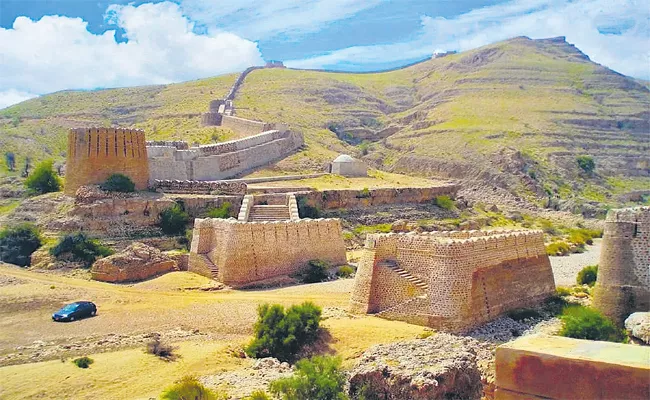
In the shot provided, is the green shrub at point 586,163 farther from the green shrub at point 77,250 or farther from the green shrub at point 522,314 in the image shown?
the green shrub at point 77,250

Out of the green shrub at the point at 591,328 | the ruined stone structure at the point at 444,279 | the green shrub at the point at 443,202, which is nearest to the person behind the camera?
the green shrub at the point at 591,328

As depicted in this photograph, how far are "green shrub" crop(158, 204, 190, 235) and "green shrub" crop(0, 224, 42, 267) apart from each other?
531 centimetres

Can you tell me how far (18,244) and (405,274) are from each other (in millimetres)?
17140

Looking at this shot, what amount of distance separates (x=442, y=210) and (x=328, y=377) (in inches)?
1201

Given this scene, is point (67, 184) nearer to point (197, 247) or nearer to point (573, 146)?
point (197, 247)

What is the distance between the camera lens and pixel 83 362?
55.4 feet

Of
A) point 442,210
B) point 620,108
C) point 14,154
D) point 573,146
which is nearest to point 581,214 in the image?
point 442,210

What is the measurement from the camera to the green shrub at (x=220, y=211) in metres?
33.7

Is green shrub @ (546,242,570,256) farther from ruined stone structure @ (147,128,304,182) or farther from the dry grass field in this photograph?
ruined stone structure @ (147,128,304,182)

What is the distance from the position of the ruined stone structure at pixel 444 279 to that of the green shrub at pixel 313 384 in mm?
4272

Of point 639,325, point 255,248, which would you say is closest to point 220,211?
point 255,248

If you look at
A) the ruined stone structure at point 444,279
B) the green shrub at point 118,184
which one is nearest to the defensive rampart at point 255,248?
the green shrub at point 118,184

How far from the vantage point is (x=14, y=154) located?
5628cm

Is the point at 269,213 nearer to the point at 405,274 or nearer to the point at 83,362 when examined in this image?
the point at 405,274
